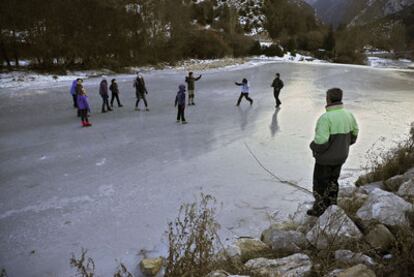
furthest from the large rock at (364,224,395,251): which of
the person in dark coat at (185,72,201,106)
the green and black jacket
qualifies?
the person in dark coat at (185,72,201,106)

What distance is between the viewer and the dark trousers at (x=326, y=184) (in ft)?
12.6

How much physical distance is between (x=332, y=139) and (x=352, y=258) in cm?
132

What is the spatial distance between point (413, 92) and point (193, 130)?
42.7ft

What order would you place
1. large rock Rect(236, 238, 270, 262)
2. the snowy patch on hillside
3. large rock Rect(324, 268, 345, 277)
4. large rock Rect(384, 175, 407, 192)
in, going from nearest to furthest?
1. large rock Rect(324, 268, 345, 277)
2. large rock Rect(236, 238, 270, 262)
3. large rock Rect(384, 175, 407, 192)
4. the snowy patch on hillside

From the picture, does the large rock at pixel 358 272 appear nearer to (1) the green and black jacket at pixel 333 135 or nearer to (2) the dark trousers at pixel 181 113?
(1) the green and black jacket at pixel 333 135

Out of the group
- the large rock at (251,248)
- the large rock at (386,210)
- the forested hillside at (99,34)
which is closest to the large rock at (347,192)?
the large rock at (386,210)

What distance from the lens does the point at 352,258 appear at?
2.83 m

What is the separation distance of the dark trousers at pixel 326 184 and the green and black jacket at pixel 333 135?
13 centimetres

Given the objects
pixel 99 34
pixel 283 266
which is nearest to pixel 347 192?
pixel 283 266

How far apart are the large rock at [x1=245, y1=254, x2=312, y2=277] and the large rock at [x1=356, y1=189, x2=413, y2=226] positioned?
3.14 feet

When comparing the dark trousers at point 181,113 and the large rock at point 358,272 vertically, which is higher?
the dark trousers at point 181,113

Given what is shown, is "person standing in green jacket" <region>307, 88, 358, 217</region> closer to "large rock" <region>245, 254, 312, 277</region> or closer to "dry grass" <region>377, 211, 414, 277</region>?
"large rock" <region>245, 254, 312, 277</region>

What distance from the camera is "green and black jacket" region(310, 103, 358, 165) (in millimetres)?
3621

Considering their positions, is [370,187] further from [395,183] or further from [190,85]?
[190,85]
